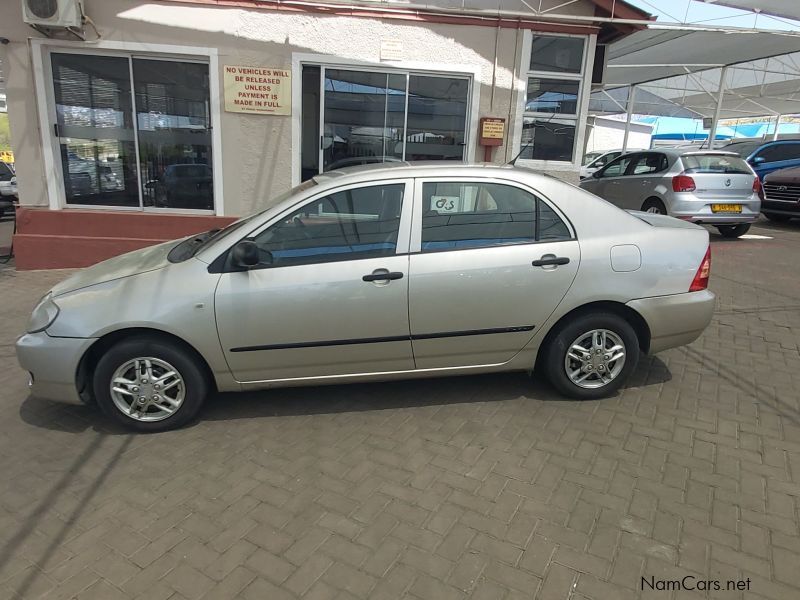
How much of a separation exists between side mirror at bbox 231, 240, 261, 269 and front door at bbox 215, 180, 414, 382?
0.23 feet

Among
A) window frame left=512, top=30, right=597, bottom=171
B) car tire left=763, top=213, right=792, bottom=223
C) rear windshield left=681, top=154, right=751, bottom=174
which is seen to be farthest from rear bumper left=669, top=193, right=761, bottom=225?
car tire left=763, top=213, right=792, bottom=223

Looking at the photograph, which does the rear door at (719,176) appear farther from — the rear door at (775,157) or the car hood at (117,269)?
the car hood at (117,269)

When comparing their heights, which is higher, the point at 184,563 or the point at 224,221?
the point at 224,221

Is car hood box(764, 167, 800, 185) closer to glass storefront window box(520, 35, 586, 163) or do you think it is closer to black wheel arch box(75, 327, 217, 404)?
glass storefront window box(520, 35, 586, 163)

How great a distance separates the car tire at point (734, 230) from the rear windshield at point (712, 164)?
1.32 metres

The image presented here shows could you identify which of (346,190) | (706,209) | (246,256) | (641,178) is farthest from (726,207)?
(246,256)

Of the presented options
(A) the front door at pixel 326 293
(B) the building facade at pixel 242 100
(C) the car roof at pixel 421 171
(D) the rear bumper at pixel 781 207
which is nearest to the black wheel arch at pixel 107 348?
(A) the front door at pixel 326 293

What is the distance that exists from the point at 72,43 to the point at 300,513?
710 cm

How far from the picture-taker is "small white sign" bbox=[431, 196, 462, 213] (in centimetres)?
350

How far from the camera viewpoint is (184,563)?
2410 mm

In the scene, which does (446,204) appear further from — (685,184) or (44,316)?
(685,184)

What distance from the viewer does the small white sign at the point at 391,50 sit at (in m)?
7.24

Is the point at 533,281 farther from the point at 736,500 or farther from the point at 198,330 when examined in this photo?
the point at 198,330

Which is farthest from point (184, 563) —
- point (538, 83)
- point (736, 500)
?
point (538, 83)
